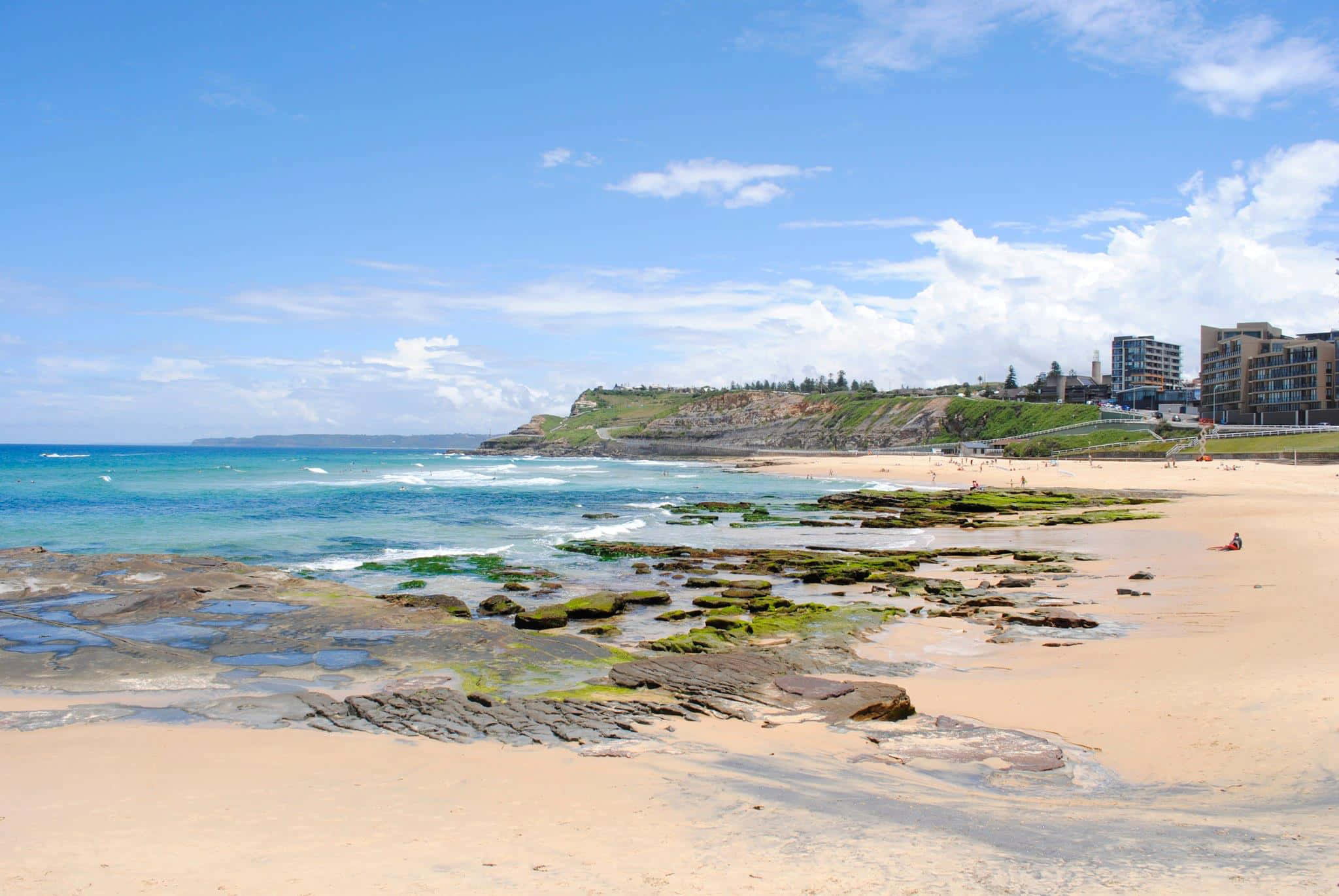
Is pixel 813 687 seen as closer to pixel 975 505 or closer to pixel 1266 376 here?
pixel 975 505

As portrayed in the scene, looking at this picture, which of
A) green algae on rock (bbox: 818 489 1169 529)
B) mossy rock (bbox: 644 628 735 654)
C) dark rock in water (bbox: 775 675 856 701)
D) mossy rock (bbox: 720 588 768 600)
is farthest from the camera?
green algae on rock (bbox: 818 489 1169 529)

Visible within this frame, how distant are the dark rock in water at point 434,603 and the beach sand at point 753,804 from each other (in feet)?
25.6

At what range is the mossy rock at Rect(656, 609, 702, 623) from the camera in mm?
17984

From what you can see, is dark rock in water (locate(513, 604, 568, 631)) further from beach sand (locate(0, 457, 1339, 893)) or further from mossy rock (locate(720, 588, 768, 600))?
beach sand (locate(0, 457, 1339, 893))

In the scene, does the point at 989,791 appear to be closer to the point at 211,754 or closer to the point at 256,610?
the point at 211,754

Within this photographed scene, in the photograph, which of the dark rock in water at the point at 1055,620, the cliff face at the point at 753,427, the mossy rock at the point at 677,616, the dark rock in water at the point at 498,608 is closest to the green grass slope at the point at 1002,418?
the cliff face at the point at 753,427

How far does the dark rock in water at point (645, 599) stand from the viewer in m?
19.6

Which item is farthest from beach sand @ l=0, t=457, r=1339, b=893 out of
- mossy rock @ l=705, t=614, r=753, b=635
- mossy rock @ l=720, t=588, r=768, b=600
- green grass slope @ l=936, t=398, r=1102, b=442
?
green grass slope @ l=936, t=398, r=1102, b=442

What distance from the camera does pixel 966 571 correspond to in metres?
23.8

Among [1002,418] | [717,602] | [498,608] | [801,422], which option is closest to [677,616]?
[717,602]

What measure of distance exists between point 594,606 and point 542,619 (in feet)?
4.94

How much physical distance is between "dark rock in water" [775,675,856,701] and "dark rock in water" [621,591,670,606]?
760 cm

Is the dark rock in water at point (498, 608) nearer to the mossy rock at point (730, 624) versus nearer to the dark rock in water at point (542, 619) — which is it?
the dark rock in water at point (542, 619)

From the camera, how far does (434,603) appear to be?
19062mm
